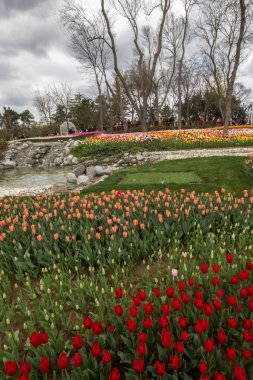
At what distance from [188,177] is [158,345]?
6.93 metres

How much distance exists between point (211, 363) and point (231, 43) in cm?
3344

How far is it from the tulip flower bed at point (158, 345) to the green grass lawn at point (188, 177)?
4835 mm

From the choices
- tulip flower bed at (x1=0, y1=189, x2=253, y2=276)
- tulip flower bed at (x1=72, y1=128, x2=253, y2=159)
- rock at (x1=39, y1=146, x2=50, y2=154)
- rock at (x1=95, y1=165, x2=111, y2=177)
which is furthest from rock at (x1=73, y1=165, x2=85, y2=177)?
rock at (x1=39, y1=146, x2=50, y2=154)

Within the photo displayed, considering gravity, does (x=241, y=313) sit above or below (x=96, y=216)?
below

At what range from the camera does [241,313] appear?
8.21 ft

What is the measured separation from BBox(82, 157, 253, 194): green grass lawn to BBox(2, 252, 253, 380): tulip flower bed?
4.84 meters

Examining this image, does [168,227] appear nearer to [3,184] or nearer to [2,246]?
[2,246]

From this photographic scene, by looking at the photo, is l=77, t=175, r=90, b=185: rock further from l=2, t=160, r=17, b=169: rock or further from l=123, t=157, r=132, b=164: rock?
l=2, t=160, r=17, b=169: rock

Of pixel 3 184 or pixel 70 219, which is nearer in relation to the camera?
pixel 70 219

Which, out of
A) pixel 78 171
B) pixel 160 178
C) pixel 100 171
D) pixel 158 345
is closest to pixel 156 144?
pixel 100 171

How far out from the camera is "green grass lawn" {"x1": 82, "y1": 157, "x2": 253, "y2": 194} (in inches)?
298

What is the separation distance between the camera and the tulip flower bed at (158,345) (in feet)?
5.96

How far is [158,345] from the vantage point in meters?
2.02

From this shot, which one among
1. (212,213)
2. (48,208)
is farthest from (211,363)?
(48,208)
